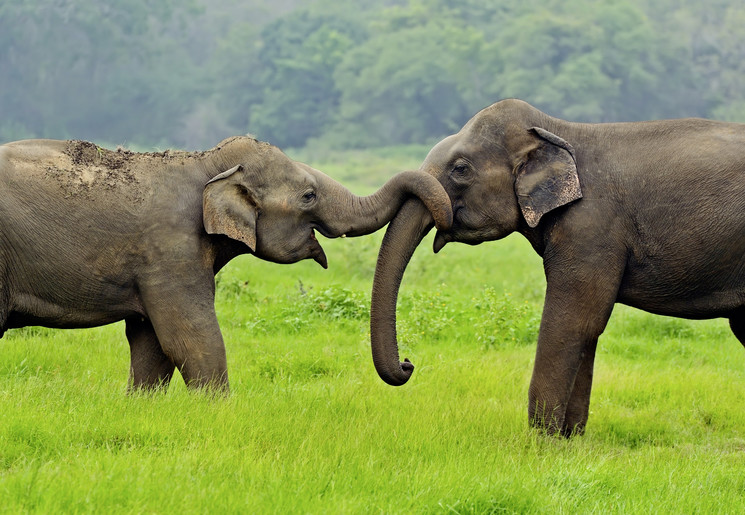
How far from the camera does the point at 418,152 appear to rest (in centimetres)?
5394

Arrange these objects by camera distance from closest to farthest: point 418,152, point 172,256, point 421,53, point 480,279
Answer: point 172,256
point 480,279
point 418,152
point 421,53

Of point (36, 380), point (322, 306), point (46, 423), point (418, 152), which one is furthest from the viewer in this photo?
point (418, 152)

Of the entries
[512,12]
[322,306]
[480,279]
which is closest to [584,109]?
Answer: [512,12]

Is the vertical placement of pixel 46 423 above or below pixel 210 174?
below

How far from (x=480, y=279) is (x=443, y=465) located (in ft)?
31.2

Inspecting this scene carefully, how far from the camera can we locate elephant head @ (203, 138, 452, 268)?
18.9 ft

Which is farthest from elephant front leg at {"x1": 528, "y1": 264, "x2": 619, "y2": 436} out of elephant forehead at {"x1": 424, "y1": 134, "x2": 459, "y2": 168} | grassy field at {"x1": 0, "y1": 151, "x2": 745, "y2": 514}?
elephant forehead at {"x1": 424, "y1": 134, "x2": 459, "y2": 168}

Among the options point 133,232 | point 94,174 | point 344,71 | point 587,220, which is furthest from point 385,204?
point 344,71

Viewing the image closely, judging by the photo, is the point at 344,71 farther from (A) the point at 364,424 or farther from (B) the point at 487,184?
(A) the point at 364,424

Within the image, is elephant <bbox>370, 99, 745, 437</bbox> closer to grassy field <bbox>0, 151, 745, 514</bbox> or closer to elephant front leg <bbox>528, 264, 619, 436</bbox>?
elephant front leg <bbox>528, 264, 619, 436</bbox>

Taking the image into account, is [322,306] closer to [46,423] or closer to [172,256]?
[172,256]

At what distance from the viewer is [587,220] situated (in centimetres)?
571

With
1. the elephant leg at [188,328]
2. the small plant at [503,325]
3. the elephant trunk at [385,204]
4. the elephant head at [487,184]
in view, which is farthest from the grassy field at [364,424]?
the elephant trunk at [385,204]

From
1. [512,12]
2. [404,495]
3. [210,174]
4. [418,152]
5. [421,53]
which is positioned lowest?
[404,495]
